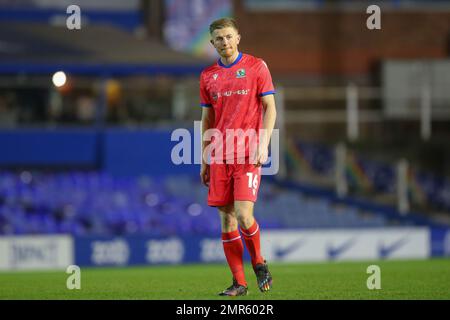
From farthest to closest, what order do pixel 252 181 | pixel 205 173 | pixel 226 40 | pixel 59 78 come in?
pixel 59 78, pixel 205 173, pixel 252 181, pixel 226 40

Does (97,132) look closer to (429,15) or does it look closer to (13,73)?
(13,73)

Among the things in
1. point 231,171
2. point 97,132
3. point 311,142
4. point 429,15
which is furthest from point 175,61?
point 231,171

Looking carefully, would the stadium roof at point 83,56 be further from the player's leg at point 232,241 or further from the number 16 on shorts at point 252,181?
the number 16 on shorts at point 252,181

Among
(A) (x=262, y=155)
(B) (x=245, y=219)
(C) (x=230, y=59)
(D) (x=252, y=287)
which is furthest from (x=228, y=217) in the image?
(C) (x=230, y=59)

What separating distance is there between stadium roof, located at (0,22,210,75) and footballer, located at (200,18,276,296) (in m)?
14.7

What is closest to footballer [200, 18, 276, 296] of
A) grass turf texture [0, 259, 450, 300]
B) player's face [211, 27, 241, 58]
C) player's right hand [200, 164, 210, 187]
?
player's face [211, 27, 241, 58]

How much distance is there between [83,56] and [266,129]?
15714mm

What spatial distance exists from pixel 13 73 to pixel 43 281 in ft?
41.5

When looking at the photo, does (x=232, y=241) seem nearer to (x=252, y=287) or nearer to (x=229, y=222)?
(x=229, y=222)

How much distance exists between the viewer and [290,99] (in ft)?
107

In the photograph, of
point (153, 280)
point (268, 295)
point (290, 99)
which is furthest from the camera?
point (290, 99)

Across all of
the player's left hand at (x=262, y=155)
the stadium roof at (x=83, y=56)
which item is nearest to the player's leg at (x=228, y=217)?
the player's left hand at (x=262, y=155)

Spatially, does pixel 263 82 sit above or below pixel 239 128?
above

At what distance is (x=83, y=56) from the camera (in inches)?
967
